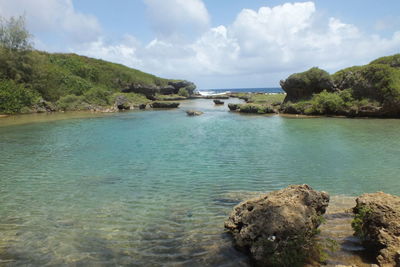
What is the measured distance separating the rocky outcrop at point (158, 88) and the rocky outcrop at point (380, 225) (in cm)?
7682

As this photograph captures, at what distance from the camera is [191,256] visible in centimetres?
593

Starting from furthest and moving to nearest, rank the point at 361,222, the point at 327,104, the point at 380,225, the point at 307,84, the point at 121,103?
the point at 121,103, the point at 307,84, the point at 327,104, the point at 361,222, the point at 380,225

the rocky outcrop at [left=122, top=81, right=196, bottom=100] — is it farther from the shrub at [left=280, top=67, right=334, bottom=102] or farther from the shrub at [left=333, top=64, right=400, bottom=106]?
Answer: the shrub at [left=333, top=64, right=400, bottom=106]

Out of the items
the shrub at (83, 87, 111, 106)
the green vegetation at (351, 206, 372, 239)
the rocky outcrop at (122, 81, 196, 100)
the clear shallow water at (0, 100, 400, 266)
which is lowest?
the clear shallow water at (0, 100, 400, 266)

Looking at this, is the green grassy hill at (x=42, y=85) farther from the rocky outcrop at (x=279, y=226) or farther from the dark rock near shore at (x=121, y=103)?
the rocky outcrop at (x=279, y=226)

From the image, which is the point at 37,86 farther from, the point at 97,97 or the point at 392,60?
the point at 392,60

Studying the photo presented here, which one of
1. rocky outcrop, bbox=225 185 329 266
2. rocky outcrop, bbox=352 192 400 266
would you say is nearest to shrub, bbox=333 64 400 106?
rocky outcrop, bbox=352 192 400 266

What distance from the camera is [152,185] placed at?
36.1ft

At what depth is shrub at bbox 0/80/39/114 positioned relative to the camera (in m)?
42.4

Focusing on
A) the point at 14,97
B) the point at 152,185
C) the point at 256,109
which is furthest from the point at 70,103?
the point at 152,185

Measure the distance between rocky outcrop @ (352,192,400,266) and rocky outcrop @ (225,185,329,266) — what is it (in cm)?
91

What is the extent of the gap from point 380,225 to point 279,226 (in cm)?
223

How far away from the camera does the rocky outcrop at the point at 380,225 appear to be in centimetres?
541

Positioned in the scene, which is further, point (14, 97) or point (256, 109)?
point (256, 109)
